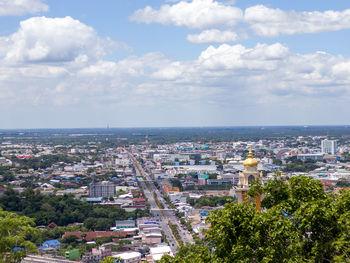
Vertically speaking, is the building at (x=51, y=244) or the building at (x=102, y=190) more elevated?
the building at (x=102, y=190)

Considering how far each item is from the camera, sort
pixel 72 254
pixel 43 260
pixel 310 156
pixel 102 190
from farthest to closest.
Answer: pixel 310 156, pixel 102 190, pixel 72 254, pixel 43 260

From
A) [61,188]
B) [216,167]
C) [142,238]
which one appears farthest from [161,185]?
[142,238]

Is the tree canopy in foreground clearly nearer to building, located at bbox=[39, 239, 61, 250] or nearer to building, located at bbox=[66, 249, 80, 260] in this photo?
building, located at bbox=[66, 249, 80, 260]

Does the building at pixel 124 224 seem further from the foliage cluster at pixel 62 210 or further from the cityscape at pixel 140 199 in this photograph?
the foliage cluster at pixel 62 210

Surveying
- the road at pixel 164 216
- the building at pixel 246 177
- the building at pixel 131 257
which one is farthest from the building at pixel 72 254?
the building at pixel 246 177

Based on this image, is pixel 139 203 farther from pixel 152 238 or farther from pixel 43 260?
pixel 43 260

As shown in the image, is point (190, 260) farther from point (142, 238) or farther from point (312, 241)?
point (142, 238)

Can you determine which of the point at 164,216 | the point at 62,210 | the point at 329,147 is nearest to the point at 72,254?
the point at 164,216
